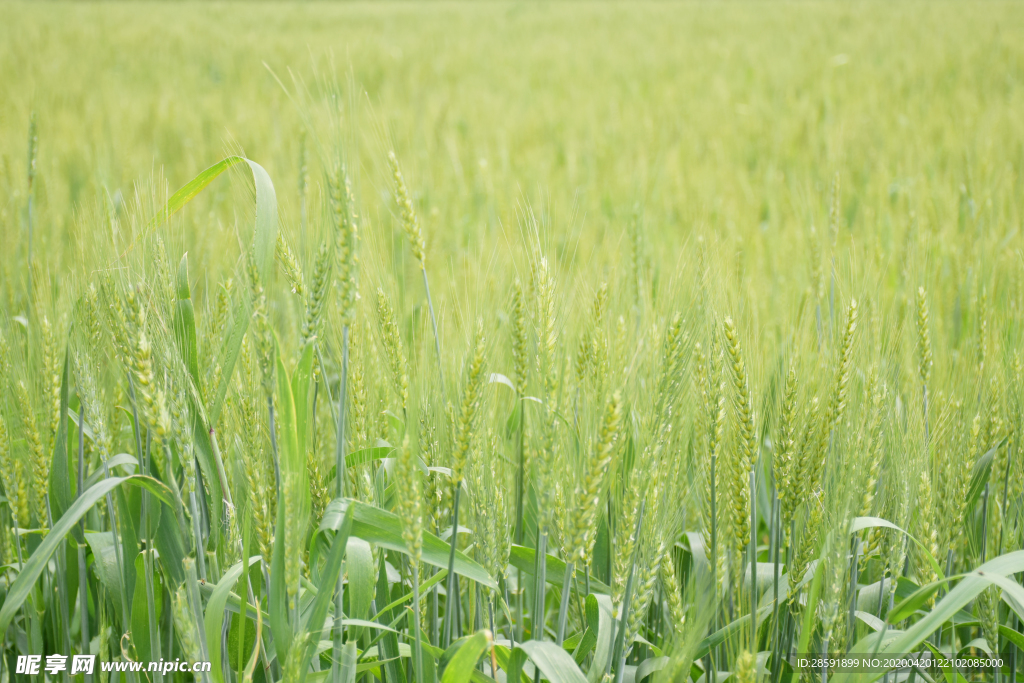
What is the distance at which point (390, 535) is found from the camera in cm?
81

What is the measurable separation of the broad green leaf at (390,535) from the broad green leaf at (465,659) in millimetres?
79

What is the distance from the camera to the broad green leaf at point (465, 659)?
0.72 meters

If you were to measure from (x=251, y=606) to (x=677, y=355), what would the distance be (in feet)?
2.15

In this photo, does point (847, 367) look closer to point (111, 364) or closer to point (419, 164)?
point (111, 364)

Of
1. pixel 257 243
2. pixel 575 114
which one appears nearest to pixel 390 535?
pixel 257 243

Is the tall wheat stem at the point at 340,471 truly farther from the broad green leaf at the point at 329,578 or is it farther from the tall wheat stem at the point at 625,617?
the tall wheat stem at the point at 625,617

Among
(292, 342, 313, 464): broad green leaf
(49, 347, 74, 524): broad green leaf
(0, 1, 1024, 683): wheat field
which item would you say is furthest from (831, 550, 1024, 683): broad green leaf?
(49, 347, 74, 524): broad green leaf

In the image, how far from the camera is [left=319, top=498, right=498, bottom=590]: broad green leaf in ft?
2.60

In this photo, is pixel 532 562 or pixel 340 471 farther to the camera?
pixel 532 562

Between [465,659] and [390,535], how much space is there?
6.8 inches

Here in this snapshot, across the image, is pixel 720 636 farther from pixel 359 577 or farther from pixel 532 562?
pixel 359 577

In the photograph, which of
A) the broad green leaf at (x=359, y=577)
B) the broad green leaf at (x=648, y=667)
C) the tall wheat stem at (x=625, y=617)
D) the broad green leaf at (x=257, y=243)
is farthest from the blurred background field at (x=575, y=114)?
the broad green leaf at (x=648, y=667)

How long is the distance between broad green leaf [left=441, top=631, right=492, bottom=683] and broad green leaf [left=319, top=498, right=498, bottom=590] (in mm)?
79

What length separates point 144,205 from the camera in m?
0.95
